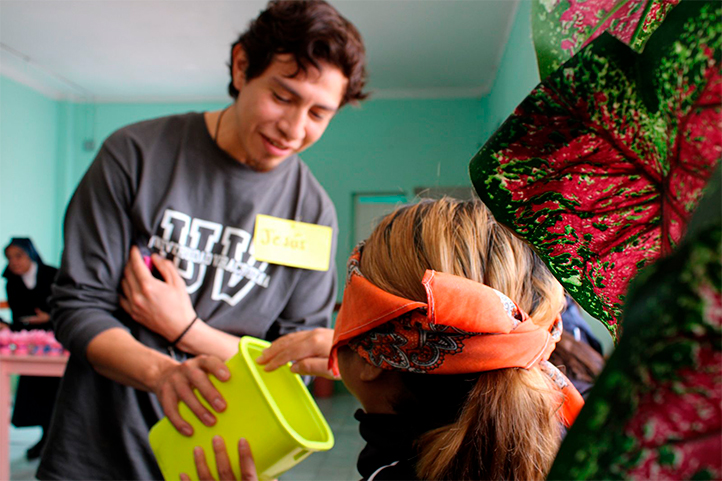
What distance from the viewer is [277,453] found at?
2.38ft

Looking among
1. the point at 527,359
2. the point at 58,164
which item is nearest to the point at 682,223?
the point at 527,359

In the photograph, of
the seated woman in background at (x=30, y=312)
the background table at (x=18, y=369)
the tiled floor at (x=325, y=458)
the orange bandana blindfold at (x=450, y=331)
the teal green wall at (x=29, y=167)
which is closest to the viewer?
the orange bandana blindfold at (x=450, y=331)

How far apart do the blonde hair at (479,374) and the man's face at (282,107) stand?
0.45 m

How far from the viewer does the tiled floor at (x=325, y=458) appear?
9.93 ft

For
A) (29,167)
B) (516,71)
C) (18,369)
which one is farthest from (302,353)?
(29,167)

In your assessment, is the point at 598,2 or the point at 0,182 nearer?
the point at 598,2

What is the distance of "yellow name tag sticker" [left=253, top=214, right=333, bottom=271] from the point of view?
118 cm

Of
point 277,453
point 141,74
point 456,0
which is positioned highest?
point 456,0

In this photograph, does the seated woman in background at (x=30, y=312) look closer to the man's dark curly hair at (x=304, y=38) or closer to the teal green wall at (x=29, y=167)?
the teal green wall at (x=29, y=167)

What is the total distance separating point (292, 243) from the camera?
1203 millimetres

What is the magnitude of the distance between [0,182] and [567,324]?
5.51m

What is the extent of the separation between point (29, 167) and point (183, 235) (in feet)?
18.0

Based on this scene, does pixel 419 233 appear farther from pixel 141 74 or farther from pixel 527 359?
pixel 141 74

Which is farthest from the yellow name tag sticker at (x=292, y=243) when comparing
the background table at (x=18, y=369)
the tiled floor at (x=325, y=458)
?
the background table at (x=18, y=369)
